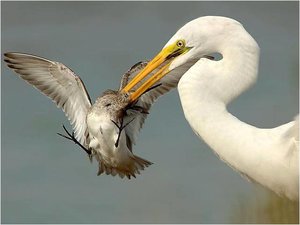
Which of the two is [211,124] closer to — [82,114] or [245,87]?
[245,87]

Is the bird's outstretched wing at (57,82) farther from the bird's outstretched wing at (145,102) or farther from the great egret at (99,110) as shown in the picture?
the bird's outstretched wing at (145,102)

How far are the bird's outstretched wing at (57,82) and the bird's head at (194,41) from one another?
2.55 meters

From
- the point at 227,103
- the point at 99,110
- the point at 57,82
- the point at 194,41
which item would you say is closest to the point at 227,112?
the point at 227,103

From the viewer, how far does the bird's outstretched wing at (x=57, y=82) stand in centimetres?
925

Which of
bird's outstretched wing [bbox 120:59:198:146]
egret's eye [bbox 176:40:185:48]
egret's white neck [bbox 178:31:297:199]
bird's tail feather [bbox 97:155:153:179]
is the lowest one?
bird's tail feather [bbox 97:155:153:179]

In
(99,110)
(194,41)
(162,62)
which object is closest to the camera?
(194,41)

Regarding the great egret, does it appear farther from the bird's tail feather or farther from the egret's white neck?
the egret's white neck

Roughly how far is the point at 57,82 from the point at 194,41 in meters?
3.14

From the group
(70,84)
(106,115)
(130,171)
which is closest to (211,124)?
(106,115)

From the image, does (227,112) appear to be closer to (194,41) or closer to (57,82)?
(194,41)

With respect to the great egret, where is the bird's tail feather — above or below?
below

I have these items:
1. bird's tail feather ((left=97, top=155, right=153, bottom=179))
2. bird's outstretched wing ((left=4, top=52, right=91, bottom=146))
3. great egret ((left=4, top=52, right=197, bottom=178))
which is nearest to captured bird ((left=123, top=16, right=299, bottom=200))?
great egret ((left=4, top=52, right=197, bottom=178))

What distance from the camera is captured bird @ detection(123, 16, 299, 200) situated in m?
6.32

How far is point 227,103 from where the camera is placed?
20.9 ft
